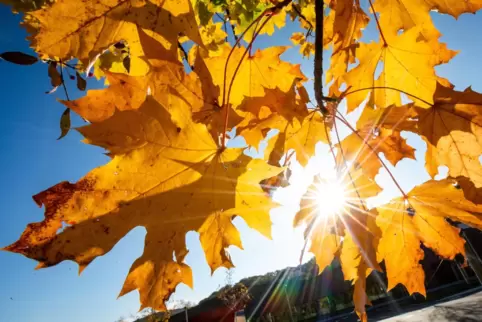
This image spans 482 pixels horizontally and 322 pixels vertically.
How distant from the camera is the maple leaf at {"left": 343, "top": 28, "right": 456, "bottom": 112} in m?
1.19

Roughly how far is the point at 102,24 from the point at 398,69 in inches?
47.7

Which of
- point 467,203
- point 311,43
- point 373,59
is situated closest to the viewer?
point 467,203

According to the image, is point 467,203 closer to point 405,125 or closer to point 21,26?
point 405,125

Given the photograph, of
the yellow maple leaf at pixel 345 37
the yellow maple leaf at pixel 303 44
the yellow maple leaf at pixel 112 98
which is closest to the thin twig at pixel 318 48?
the yellow maple leaf at pixel 345 37

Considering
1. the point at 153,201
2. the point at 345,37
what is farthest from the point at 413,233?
the point at 153,201

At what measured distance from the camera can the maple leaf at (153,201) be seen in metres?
0.71

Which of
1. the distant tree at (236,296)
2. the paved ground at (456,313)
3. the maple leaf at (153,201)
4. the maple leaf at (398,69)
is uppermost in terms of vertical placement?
the maple leaf at (398,69)

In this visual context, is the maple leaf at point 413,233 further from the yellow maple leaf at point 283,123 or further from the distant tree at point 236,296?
the distant tree at point 236,296

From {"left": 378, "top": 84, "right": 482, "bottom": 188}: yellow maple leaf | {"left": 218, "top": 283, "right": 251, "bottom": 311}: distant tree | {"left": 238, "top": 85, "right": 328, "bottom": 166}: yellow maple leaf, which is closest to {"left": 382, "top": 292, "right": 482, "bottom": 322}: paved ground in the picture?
{"left": 378, "top": 84, "right": 482, "bottom": 188}: yellow maple leaf

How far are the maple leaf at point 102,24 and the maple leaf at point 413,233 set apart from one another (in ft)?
3.88

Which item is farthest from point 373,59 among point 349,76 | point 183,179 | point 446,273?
point 446,273

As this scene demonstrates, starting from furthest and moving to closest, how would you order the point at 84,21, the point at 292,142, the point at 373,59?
the point at 292,142, the point at 373,59, the point at 84,21

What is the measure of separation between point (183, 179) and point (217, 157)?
13 cm

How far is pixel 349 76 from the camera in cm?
138
